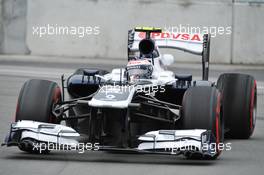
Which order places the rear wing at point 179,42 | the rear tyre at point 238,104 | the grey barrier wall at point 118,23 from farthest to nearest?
the grey barrier wall at point 118,23
the rear wing at point 179,42
the rear tyre at point 238,104

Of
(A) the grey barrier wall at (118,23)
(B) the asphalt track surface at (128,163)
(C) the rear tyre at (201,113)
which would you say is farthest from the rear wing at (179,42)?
(A) the grey barrier wall at (118,23)

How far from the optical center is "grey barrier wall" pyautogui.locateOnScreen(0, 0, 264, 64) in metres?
23.1

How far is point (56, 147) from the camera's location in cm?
994

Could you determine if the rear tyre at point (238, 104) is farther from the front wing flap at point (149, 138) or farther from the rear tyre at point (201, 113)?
the front wing flap at point (149, 138)

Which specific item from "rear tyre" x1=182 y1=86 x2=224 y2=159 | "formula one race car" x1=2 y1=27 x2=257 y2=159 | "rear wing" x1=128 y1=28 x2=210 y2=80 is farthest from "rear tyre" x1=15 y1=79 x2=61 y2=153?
"rear wing" x1=128 y1=28 x2=210 y2=80

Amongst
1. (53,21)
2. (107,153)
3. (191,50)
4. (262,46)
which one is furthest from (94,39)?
(107,153)

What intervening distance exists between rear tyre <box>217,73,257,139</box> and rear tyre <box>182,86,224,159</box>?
192cm

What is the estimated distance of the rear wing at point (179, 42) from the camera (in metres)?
12.7

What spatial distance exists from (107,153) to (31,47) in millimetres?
13352

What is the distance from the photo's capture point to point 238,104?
39.6ft

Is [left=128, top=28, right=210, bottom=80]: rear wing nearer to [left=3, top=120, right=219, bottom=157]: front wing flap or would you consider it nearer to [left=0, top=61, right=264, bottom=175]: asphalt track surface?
[left=0, top=61, right=264, bottom=175]: asphalt track surface

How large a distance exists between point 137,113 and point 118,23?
13329 mm

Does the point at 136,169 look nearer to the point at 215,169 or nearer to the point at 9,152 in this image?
the point at 215,169

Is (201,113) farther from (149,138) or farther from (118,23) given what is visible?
(118,23)
